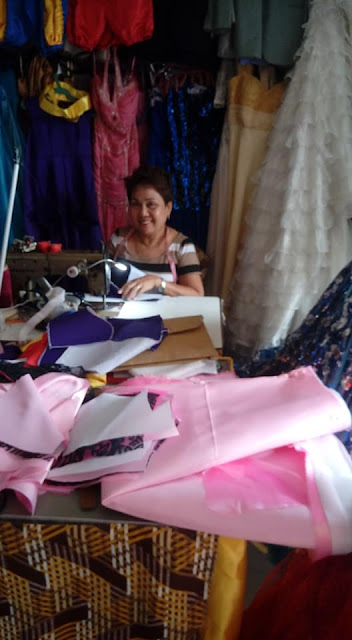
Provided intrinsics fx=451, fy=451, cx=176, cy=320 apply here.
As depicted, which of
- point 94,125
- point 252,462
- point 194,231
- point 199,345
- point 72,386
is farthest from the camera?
point 194,231

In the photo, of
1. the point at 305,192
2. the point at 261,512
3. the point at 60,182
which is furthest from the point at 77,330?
the point at 60,182

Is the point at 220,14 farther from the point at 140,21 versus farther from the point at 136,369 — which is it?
the point at 136,369

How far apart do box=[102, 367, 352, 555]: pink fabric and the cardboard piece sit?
346 millimetres

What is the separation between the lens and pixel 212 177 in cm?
281

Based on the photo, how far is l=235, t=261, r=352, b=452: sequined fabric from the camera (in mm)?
1231

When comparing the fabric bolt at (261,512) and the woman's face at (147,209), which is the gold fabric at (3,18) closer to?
the woman's face at (147,209)

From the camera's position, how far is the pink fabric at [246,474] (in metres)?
0.75

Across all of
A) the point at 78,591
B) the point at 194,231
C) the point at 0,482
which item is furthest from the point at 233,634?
the point at 194,231

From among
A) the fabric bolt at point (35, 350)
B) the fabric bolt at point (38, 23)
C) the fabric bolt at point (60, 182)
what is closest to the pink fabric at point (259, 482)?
the fabric bolt at point (35, 350)

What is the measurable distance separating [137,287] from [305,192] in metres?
1.13

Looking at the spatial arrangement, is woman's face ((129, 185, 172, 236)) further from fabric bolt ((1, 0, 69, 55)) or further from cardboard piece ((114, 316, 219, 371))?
fabric bolt ((1, 0, 69, 55))

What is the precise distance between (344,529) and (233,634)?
351mm

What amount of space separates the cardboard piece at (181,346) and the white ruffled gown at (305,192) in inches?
40.0

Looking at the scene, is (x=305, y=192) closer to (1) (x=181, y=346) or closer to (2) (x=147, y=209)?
(2) (x=147, y=209)
